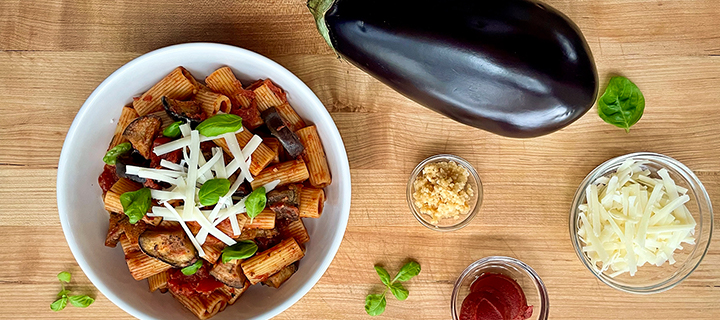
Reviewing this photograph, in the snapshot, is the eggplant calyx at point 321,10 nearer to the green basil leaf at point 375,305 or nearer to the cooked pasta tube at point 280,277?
the cooked pasta tube at point 280,277

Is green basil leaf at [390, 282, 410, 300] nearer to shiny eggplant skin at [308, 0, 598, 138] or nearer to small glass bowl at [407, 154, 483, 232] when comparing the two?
small glass bowl at [407, 154, 483, 232]

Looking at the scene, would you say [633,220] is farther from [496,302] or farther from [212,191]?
[212,191]

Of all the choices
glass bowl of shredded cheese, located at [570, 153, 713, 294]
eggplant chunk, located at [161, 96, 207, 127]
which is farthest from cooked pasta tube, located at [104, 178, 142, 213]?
glass bowl of shredded cheese, located at [570, 153, 713, 294]

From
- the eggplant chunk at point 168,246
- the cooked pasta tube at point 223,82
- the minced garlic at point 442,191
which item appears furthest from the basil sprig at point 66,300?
the minced garlic at point 442,191

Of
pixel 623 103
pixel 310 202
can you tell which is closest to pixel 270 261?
pixel 310 202

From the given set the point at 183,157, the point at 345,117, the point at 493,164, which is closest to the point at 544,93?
the point at 493,164
